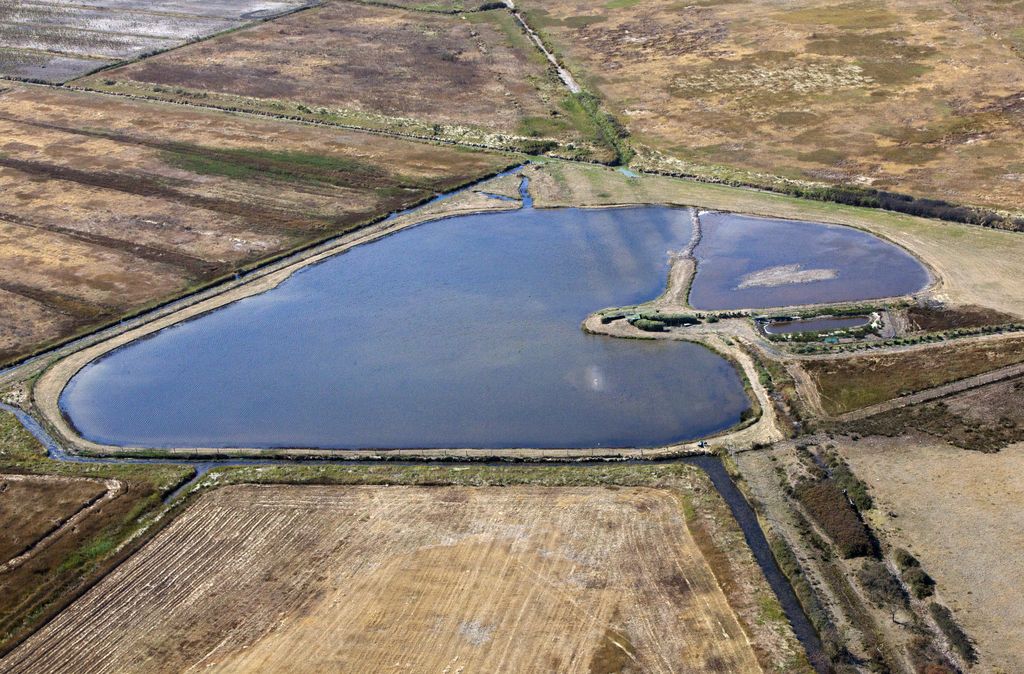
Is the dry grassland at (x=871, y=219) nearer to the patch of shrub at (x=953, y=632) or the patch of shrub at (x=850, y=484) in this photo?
the patch of shrub at (x=850, y=484)

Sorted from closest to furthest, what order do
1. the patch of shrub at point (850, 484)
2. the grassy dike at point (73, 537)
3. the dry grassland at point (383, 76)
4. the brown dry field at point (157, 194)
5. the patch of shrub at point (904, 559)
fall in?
the patch of shrub at point (904, 559) → the grassy dike at point (73, 537) → the patch of shrub at point (850, 484) → the brown dry field at point (157, 194) → the dry grassland at point (383, 76)

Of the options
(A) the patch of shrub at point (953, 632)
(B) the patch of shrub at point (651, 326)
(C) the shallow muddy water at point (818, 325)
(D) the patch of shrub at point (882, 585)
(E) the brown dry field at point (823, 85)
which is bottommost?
(A) the patch of shrub at point (953, 632)

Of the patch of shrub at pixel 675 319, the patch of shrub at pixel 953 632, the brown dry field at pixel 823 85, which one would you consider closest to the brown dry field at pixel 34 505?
the patch of shrub at pixel 675 319

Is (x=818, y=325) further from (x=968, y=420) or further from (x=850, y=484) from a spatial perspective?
(x=850, y=484)

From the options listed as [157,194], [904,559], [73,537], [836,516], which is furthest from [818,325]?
[157,194]

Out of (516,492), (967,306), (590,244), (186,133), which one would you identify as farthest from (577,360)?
(186,133)

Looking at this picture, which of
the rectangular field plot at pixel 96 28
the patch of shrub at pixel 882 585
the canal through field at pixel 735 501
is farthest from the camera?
the rectangular field plot at pixel 96 28
